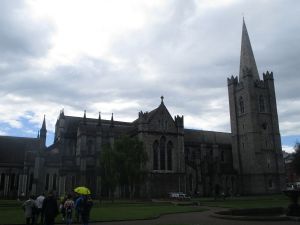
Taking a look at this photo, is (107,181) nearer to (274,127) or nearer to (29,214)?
(29,214)

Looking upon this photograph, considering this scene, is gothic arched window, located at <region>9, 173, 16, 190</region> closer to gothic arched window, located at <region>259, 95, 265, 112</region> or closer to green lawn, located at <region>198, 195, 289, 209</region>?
green lawn, located at <region>198, 195, 289, 209</region>

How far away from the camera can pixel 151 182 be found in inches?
2530

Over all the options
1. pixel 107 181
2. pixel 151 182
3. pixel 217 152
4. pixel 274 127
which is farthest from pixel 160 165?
pixel 274 127

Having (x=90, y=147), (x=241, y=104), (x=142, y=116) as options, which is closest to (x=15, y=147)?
(x=90, y=147)

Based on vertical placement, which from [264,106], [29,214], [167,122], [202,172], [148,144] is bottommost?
[29,214]

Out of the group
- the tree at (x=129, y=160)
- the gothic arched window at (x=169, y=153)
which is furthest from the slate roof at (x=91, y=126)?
the tree at (x=129, y=160)

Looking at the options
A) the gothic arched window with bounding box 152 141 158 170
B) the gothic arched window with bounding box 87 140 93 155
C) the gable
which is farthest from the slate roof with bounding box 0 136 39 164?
the gable

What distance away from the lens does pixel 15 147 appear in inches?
2734

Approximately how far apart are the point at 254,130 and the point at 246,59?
19.6m

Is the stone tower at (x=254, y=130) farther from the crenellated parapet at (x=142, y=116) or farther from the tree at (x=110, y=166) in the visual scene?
the tree at (x=110, y=166)

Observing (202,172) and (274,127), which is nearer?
Answer: (202,172)

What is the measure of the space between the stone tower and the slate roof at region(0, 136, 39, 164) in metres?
47.6

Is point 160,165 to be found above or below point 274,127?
below

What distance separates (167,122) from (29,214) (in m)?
51.5
